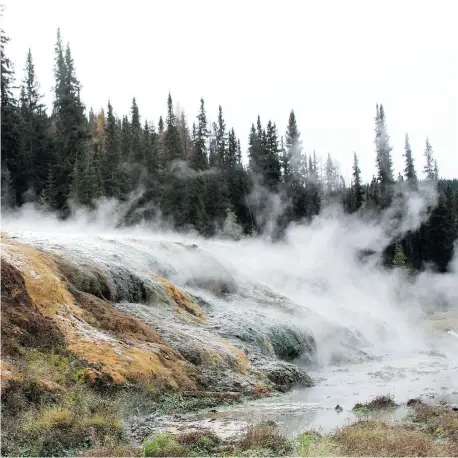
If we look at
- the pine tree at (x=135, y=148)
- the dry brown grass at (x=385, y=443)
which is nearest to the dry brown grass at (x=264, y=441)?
the dry brown grass at (x=385, y=443)

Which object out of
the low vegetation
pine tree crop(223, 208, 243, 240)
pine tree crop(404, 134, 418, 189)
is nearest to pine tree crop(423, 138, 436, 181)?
pine tree crop(404, 134, 418, 189)

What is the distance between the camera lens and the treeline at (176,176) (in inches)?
1941

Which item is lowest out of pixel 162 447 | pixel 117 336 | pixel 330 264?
pixel 162 447

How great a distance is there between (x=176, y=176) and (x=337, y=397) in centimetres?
4882

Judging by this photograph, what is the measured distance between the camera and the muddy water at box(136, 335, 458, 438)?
30.9ft

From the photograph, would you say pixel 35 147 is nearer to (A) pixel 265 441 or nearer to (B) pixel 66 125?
(B) pixel 66 125

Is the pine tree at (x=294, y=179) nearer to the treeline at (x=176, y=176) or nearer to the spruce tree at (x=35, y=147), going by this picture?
the treeline at (x=176, y=176)

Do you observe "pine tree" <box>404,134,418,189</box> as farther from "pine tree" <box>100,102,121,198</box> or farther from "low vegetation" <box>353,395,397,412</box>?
"low vegetation" <box>353,395,397,412</box>

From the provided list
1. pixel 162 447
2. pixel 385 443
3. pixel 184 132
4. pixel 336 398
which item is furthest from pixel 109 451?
pixel 184 132

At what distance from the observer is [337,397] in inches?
512

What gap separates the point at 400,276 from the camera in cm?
5550

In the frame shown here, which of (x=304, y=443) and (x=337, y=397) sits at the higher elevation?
(x=304, y=443)

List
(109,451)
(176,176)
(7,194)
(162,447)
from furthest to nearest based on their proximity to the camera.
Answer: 1. (176,176)
2. (7,194)
3. (162,447)
4. (109,451)

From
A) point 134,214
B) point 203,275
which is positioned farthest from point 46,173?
point 203,275
